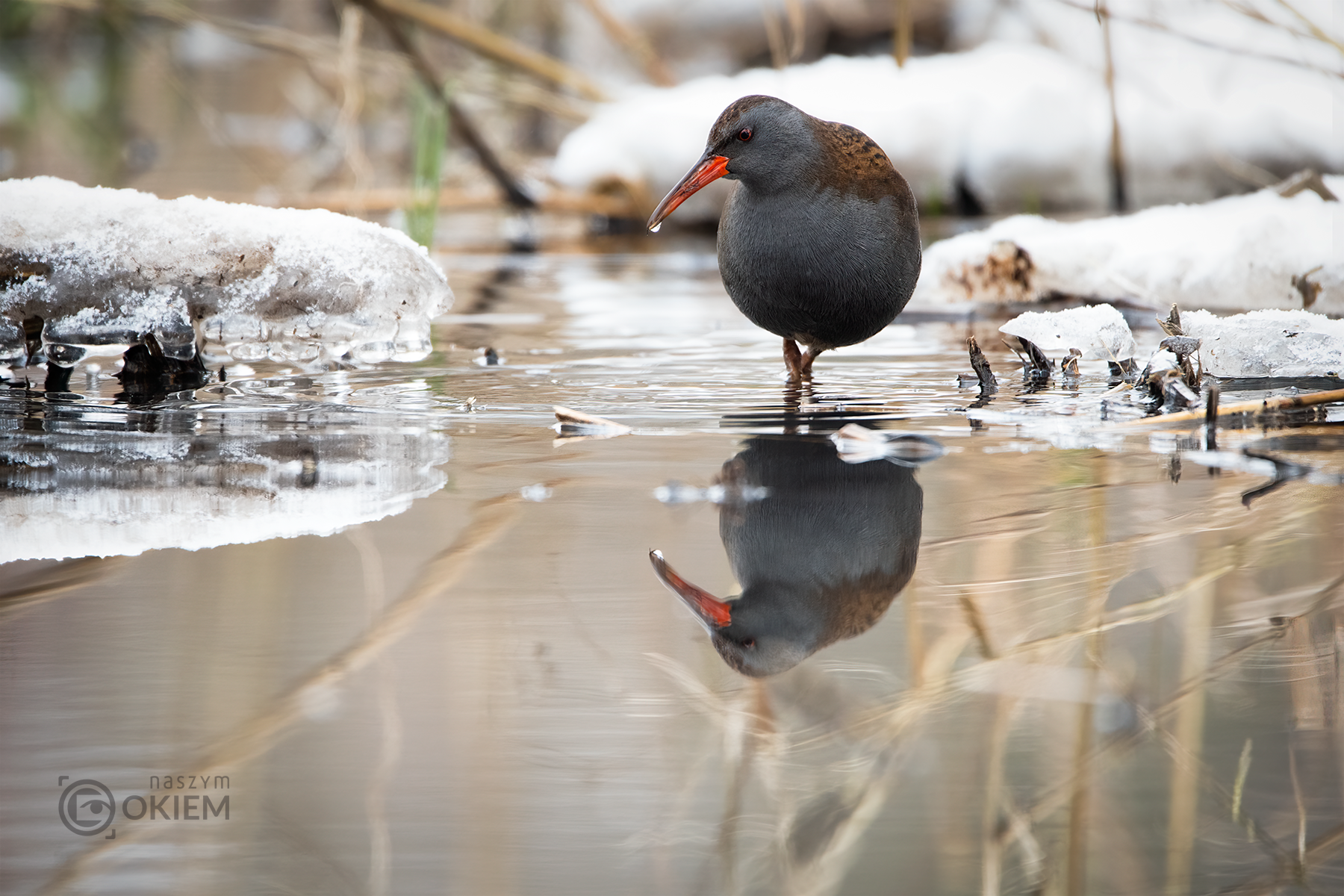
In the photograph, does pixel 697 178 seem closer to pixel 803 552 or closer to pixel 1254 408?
pixel 1254 408

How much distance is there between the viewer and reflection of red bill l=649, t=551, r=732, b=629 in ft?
5.72

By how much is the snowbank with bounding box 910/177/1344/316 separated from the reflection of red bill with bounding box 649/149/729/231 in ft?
4.30

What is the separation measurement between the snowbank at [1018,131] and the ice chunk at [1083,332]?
3644 mm

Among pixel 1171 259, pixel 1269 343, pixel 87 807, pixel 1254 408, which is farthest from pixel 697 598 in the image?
pixel 1171 259

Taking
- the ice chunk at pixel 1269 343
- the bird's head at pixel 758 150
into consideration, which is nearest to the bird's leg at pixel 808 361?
the bird's head at pixel 758 150

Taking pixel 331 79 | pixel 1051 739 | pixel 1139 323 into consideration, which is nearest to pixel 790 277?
pixel 1139 323

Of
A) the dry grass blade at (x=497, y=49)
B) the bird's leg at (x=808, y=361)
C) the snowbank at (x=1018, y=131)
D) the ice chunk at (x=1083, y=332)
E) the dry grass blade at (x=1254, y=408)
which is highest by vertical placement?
the dry grass blade at (x=497, y=49)

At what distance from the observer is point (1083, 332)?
10.7 ft

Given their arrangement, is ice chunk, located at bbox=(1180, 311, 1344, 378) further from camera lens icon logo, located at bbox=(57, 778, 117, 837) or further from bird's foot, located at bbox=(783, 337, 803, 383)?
camera lens icon logo, located at bbox=(57, 778, 117, 837)

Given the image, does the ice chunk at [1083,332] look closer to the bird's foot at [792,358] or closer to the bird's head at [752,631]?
the bird's foot at [792,358]

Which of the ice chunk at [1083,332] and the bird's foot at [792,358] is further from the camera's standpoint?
the bird's foot at [792,358]

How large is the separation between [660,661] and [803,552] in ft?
1.37

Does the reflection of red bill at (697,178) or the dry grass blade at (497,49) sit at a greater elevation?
the dry grass blade at (497,49)

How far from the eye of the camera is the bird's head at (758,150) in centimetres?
332
